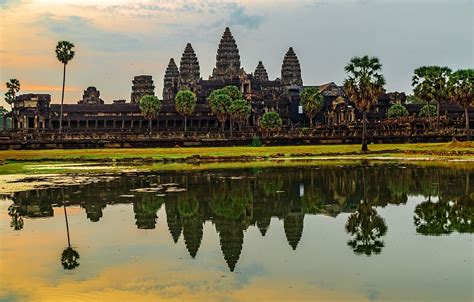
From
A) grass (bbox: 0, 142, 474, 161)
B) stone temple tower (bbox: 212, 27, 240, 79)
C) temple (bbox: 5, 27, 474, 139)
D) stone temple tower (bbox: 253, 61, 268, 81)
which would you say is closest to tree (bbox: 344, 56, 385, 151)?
grass (bbox: 0, 142, 474, 161)

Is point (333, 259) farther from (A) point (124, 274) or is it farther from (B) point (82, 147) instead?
(B) point (82, 147)

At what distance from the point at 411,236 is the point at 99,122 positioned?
104766mm

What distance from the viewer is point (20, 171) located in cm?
4516

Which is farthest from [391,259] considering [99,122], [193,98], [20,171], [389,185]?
[99,122]

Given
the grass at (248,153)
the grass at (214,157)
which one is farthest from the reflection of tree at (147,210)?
the grass at (248,153)

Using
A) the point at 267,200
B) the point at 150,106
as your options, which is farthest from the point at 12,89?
the point at 267,200

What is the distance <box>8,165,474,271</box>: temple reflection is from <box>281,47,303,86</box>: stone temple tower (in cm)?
12642

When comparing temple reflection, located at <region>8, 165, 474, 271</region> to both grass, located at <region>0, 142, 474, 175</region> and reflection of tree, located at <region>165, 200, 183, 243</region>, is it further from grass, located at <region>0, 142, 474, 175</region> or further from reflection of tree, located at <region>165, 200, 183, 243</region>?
grass, located at <region>0, 142, 474, 175</region>

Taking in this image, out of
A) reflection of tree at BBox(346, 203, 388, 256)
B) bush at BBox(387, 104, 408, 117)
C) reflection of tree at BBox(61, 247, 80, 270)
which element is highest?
bush at BBox(387, 104, 408, 117)

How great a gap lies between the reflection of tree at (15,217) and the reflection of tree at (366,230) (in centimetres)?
982

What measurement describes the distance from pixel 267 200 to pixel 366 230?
7.89 metres

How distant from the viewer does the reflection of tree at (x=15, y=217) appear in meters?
21.8

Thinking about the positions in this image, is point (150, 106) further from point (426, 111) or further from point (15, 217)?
point (15, 217)

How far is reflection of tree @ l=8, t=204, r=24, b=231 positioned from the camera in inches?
856
